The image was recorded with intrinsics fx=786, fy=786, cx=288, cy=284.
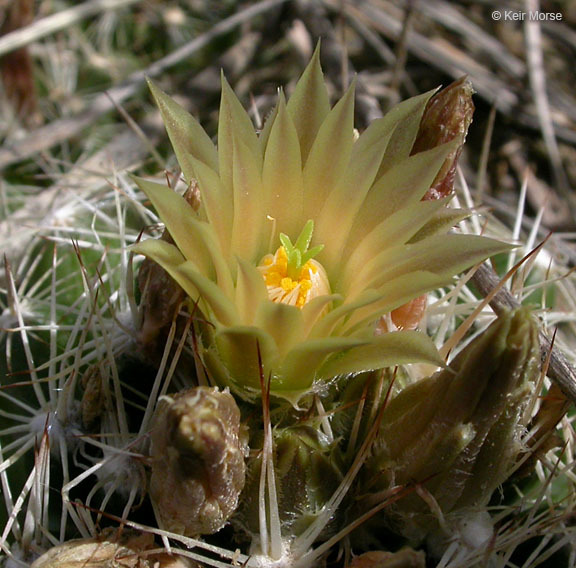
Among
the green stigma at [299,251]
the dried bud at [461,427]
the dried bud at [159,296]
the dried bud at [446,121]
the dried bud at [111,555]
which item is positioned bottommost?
the dried bud at [111,555]

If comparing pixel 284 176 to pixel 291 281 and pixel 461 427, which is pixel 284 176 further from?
pixel 461 427

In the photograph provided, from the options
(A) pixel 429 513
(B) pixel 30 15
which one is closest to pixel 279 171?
(A) pixel 429 513

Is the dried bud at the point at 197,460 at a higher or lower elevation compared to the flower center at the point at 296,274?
lower

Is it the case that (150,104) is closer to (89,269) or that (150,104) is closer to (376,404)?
(89,269)

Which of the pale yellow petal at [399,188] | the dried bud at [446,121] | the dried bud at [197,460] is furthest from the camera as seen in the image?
the dried bud at [446,121]

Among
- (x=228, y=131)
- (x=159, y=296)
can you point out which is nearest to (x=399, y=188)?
(x=228, y=131)

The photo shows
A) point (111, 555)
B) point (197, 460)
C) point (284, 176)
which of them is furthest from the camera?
point (284, 176)

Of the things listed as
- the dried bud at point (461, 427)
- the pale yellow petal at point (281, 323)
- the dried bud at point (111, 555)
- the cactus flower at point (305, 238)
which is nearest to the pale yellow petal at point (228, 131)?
the cactus flower at point (305, 238)

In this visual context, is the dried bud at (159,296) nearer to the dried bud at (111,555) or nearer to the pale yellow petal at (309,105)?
the pale yellow petal at (309,105)
